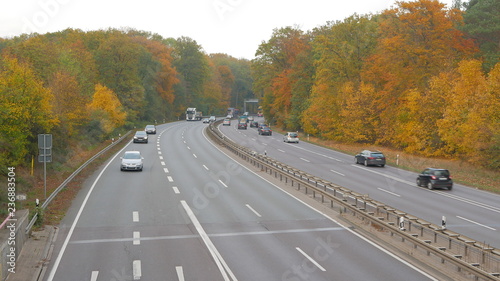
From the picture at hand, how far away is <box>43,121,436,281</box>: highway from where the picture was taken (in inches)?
484

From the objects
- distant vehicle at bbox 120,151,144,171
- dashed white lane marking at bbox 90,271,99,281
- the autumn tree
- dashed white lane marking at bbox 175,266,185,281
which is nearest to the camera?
dashed white lane marking at bbox 90,271,99,281

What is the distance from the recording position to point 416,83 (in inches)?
1950

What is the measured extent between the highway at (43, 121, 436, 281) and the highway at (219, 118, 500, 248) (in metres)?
5.08

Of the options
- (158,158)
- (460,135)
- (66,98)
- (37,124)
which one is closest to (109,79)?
(66,98)

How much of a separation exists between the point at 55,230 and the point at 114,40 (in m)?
65.5

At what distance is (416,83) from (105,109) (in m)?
38.7

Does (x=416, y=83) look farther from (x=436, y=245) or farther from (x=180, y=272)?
(x=180, y=272)

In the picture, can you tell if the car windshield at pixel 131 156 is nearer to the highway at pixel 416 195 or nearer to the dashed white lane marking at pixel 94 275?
the highway at pixel 416 195

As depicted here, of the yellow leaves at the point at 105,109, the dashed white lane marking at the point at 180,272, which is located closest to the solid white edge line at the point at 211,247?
the dashed white lane marking at the point at 180,272

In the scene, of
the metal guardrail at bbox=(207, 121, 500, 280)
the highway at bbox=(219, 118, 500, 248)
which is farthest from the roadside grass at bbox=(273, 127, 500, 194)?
the metal guardrail at bbox=(207, 121, 500, 280)

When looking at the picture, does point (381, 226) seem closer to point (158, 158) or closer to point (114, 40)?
point (158, 158)

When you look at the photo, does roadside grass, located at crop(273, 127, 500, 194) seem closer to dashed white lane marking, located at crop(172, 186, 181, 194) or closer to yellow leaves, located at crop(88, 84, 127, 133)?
dashed white lane marking, located at crop(172, 186, 181, 194)

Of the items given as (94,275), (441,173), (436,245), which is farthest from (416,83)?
(94,275)

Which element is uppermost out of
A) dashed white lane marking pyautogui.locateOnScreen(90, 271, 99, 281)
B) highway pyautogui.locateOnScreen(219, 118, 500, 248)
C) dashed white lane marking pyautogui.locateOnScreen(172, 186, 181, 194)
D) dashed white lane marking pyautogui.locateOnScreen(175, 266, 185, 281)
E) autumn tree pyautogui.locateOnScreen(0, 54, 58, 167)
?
autumn tree pyautogui.locateOnScreen(0, 54, 58, 167)
